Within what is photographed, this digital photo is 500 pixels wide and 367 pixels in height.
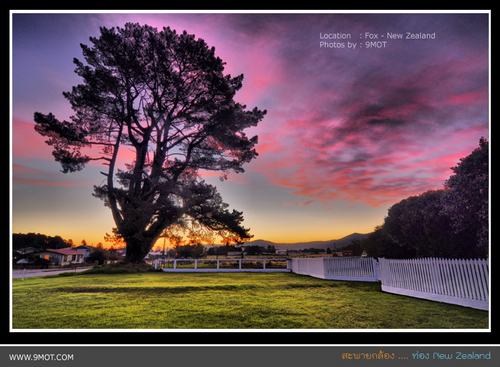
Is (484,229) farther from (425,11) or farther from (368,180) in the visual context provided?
(425,11)

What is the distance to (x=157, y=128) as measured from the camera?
15508 mm

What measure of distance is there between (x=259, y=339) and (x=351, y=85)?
280 inches

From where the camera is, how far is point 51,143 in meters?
14.5

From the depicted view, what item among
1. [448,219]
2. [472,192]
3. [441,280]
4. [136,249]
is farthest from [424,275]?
[136,249]

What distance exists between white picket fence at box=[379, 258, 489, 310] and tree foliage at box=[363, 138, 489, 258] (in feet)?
8.04

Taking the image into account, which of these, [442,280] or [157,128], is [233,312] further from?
[157,128]

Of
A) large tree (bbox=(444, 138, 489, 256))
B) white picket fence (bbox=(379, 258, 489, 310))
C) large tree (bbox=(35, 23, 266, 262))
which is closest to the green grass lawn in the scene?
white picket fence (bbox=(379, 258, 489, 310))

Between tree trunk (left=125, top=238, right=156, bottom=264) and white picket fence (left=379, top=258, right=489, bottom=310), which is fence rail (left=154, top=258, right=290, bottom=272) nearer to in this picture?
tree trunk (left=125, top=238, right=156, bottom=264)

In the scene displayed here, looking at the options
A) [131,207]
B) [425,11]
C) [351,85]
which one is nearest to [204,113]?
[131,207]

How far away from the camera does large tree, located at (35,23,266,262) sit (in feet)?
46.0

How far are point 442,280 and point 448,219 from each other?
27.5ft

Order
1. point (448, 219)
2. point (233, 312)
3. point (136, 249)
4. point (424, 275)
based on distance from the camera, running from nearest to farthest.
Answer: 1. point (233, 312)
2. point (424, 275)
3. point (448, 219)
4. point (136, 249)
